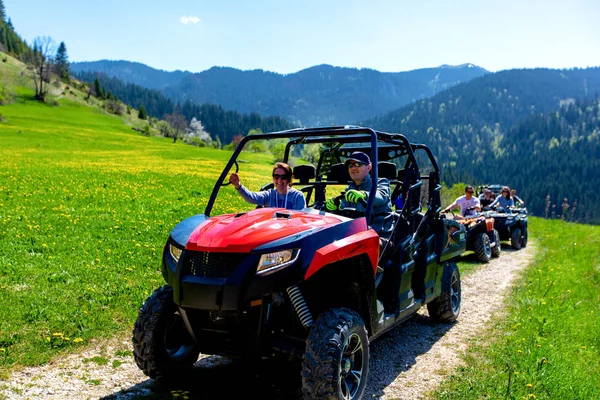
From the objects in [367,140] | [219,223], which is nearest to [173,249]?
[219,223]

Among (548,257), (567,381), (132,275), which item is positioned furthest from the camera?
(548,257)

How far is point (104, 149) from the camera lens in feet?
158

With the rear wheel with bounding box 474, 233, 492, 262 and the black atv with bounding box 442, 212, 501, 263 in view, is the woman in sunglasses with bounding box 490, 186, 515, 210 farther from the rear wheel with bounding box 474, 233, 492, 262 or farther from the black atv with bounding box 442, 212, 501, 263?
the rear wheel with bounding box 474, 233, 492, 262

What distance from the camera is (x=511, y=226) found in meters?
16.4

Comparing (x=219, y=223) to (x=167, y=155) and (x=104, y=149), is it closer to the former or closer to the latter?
(x=167, y=155)

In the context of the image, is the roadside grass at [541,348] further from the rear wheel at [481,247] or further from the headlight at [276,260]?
the headlight at [276,260]

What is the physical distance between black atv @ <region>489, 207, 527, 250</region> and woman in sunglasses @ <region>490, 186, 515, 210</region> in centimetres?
22

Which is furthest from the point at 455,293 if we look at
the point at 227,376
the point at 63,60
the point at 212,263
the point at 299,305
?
the point at 63,60

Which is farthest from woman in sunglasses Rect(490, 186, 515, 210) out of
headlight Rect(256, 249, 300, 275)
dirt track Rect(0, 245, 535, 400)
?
headlight Rect(256, 249, 300, 275)

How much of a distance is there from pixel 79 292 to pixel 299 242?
4.36 m

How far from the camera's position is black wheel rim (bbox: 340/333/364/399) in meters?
3.96

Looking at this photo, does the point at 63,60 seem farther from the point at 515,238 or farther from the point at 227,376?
the point at 227,376

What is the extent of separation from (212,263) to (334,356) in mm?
1116

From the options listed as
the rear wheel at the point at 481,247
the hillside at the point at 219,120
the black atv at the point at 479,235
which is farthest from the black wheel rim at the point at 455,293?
the hillside at the point at 219,120
